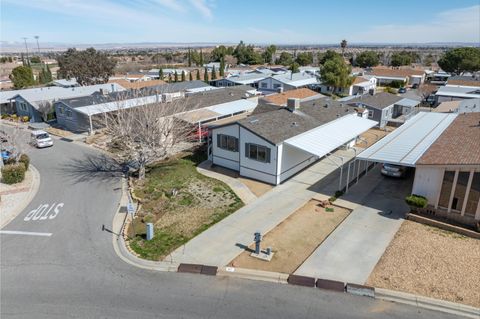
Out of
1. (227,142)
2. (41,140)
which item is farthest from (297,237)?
(41,140)

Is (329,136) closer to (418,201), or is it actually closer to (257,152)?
(257,152)

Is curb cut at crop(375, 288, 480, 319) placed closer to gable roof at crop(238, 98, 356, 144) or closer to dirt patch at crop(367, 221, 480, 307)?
dirt patch at crop(367, 221, 480, 307)

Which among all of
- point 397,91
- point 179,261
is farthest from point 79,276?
point 397,91

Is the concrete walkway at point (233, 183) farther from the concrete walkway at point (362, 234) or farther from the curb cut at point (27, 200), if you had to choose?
the curb cut at point (27, 200)

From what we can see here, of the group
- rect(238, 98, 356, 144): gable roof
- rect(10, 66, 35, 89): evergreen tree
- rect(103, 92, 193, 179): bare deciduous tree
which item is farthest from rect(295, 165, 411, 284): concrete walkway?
rect(10, 66, 35, 89): evergreen tree

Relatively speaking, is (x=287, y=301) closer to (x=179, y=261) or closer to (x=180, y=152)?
(x=179, y=261)

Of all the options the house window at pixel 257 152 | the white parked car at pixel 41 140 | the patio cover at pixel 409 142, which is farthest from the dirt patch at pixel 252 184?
the white parked car at pixel 41 140
